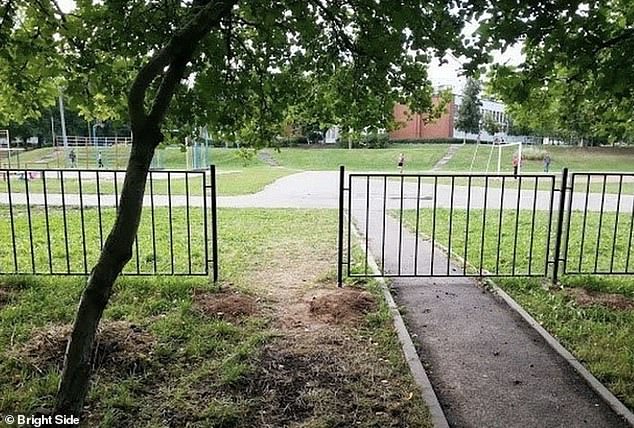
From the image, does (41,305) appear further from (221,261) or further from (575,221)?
(575,221)

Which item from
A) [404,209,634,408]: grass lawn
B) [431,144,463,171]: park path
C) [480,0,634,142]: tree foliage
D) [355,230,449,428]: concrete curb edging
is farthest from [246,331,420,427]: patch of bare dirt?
[431,144,463,171]: park path

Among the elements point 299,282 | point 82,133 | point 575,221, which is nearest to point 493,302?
point 299,282

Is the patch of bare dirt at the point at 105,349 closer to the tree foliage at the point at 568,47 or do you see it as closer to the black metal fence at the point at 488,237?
the black metal fence at the point at 488,237

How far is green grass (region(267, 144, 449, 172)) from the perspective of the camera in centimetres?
3803

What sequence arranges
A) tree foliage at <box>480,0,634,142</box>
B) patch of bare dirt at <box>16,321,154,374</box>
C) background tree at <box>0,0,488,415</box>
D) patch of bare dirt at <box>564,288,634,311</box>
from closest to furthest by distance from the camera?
background tree at <box>0,0,488,415</box> → tree foliage at <box>480,0,634,142</box> → patch of bare dirt at <box>16,321,154,374</box> → patch of bare dirt at <box>564,288,634,311</box>

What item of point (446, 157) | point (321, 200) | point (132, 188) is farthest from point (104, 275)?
point (446, 157)

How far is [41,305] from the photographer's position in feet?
16.6

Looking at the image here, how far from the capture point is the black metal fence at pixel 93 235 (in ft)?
20.4

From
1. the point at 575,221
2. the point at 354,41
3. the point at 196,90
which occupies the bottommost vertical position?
the point at 575,221

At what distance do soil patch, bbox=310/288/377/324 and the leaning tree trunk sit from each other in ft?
8.26

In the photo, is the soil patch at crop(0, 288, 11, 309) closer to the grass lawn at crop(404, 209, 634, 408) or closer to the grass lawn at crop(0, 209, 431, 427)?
the grass lawn at crop(0, 209, 431, 427)

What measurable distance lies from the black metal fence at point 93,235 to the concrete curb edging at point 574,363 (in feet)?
10.9

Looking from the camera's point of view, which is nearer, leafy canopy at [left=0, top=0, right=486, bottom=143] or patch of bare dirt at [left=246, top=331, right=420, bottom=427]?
patch of bare dirt at [left=246, top=331, right=420, bottom=427]

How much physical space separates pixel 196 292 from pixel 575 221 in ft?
31.4
